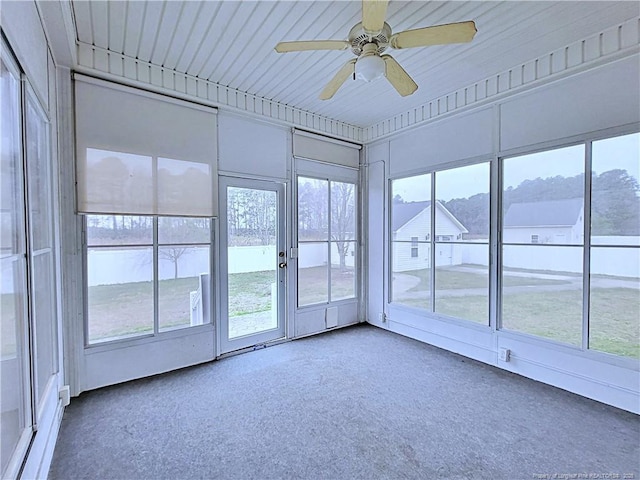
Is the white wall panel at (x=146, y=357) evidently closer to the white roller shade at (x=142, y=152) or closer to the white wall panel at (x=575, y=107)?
the white roller shade at (x=142, y=152)

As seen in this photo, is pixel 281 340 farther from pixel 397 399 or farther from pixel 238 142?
pixel 238 142

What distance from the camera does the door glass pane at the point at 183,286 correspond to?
10.1 ft

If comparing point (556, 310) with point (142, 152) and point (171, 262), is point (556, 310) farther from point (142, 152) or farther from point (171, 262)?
point (142, 152)

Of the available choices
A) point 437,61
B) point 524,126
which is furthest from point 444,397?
point 437,61

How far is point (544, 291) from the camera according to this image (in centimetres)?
295

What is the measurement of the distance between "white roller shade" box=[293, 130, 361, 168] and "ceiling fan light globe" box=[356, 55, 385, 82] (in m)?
2.11

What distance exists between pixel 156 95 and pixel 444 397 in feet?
Result: 12.7

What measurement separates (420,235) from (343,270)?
1.25 meters

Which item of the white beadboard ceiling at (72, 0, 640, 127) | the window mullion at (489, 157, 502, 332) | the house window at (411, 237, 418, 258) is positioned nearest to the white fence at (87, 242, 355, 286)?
the house window at (411, 237, 418, 258)

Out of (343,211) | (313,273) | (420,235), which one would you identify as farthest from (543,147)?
(313,273)

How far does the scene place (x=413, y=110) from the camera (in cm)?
398

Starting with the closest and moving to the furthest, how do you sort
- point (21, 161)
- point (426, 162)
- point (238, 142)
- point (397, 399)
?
point (21, 161), point (397, 399), point (238, 142), point (426, 162)

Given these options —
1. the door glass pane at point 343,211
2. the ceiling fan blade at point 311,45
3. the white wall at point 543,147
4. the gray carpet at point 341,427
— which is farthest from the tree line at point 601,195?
the ceiling fan blade at point 311,45

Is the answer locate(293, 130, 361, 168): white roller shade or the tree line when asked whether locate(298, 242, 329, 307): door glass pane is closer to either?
locate(293, 130, 361, 168): white roller shade
